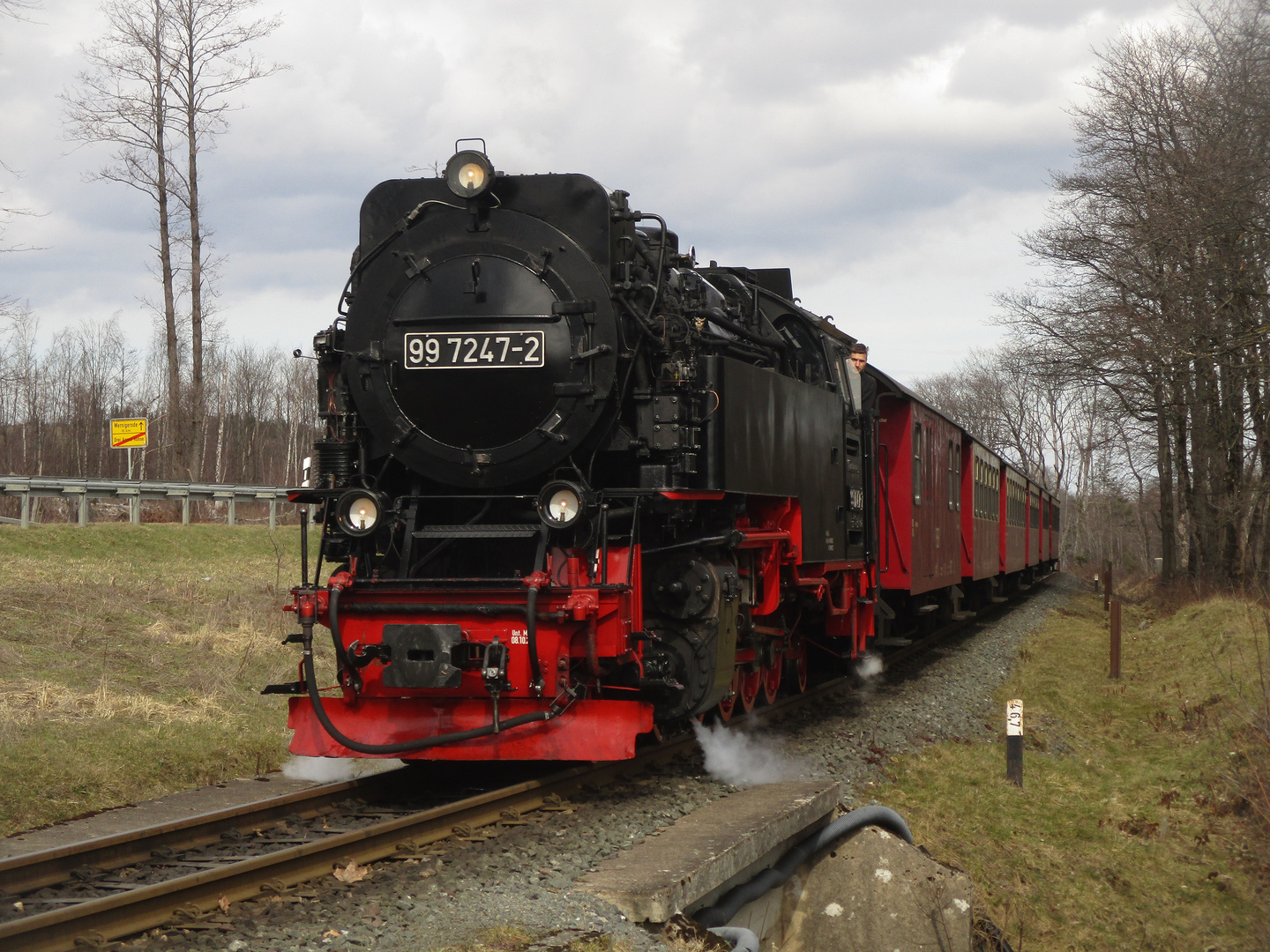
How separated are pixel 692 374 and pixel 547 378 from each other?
2.62 feet

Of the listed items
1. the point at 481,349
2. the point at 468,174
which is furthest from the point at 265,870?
the point at 468,174

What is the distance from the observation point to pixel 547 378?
6.23 metres

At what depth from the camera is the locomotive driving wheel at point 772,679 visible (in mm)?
8570

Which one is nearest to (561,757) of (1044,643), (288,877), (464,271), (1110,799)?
(288,877)

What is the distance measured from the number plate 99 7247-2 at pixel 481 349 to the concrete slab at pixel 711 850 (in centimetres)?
256

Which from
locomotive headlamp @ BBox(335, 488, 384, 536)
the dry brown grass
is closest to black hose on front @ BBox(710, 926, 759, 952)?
locomotive headlamp @ BBox(335, 488, 384, 536)

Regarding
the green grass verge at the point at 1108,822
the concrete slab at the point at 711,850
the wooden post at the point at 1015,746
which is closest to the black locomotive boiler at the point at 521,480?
the concrete slab at the point at 711,850

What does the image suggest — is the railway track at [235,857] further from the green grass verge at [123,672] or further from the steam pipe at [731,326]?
the steam pipe at [731,326]

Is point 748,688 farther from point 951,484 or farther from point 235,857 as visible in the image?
point 951,484

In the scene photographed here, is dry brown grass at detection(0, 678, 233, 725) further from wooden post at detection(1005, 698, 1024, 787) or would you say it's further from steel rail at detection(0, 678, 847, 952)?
wooden post at detection(1005, 698, 1024, 787)

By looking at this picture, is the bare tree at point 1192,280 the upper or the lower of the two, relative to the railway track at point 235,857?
upper

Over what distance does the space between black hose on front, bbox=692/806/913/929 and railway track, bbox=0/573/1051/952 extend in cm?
109

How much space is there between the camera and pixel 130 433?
19953mm

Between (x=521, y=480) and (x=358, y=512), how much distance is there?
0.92 m
